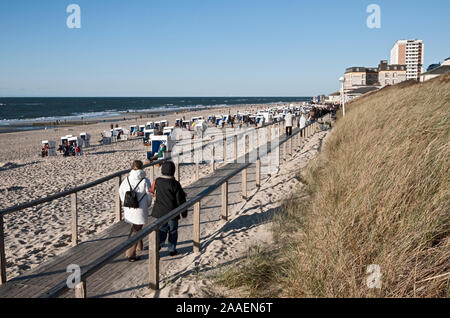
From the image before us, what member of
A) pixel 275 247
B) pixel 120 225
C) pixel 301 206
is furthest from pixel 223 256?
pixel 120 225

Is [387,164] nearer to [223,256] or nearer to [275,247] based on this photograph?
[275,247]

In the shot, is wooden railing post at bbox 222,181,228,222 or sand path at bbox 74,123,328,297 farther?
wooden railing post at bbox 222,181,228,222

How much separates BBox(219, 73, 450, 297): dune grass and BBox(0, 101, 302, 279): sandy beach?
342 cm

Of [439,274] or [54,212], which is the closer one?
[439,274]

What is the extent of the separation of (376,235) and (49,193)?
9.09 m

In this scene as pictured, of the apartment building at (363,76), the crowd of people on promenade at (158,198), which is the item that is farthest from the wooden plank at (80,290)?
the apartment building at (363,76)

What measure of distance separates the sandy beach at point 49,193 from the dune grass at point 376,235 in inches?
135

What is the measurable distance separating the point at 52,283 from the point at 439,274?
3.79m

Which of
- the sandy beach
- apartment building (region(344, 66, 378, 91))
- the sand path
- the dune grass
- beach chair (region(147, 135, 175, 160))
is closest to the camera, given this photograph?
the dune grass

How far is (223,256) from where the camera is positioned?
4555 millimetres

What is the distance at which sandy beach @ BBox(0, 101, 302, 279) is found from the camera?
573 centimetres

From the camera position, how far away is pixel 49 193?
9.97 meters

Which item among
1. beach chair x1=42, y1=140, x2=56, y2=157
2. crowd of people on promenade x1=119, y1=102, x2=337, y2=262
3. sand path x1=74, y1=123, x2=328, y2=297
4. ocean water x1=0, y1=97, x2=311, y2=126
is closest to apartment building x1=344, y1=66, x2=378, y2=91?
ocean water x1=0, y1=97, x2=311, y2=126

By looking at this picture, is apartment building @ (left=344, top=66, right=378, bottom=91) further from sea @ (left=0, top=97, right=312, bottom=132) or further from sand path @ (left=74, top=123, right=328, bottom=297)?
sand path @ (left=74, top=123, right=328, bottom=297)
